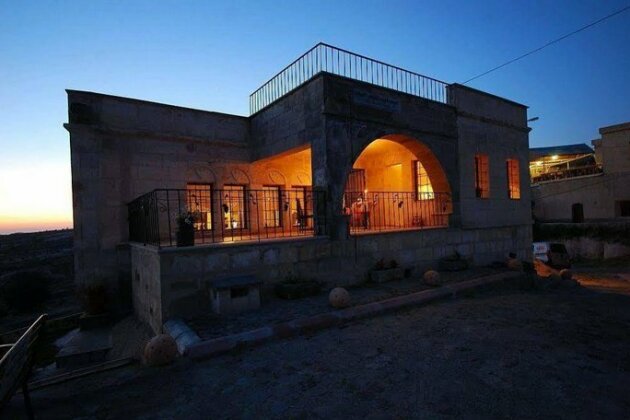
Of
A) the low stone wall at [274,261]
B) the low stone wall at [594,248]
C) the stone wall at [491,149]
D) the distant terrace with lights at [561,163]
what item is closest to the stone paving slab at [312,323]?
the low stone wall at [274,261]

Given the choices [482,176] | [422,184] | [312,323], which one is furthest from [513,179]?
[312,323]

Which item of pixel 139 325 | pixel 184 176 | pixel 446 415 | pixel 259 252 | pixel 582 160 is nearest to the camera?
pixel 446 415

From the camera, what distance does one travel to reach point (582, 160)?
107ft

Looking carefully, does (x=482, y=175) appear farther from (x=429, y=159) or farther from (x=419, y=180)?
(x=429, y=159)

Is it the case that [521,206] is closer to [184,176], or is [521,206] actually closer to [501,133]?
[501,133]

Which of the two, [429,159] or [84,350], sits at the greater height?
[429,159]

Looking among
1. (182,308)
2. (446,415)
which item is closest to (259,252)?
(182,308)

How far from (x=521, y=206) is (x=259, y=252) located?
12.2m

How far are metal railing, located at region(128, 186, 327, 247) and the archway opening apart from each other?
2257 millimetres

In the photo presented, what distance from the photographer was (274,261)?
755 centimetres

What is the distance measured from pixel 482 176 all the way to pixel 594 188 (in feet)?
63.3

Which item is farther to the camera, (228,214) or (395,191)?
(395,191)

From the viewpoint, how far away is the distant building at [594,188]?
23.8 meters

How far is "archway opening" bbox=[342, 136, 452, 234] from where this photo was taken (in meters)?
11.8
